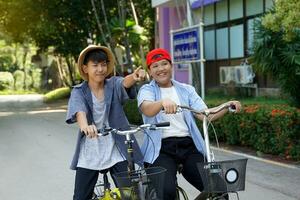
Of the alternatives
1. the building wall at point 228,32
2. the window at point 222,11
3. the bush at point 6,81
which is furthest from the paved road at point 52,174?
the bush at point 6,81

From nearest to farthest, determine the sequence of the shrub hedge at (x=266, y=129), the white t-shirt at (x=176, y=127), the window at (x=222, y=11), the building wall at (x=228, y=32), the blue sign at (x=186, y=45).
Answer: the white t-shirt at (x=176, y=127) → the shrub hedge at (x=266, y=129) → the blue sign at (x=186, y=45) → the building wall at (x=228, y=32) → the window at (x=222, y=11)

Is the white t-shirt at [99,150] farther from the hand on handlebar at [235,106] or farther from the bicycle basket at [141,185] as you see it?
the hand on handlebar at [235,106]

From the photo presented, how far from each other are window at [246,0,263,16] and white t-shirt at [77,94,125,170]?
11945 millimetres

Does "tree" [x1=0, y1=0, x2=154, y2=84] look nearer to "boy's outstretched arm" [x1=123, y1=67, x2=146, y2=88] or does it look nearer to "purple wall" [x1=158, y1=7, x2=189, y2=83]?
"purple wall" [x1=158, y1=7, x2=189, y2=83]

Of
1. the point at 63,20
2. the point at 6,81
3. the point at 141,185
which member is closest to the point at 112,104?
the point at 141,185

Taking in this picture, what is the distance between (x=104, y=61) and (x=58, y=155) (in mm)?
6376

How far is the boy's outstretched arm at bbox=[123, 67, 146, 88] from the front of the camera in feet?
13.3

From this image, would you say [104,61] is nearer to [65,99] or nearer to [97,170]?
[97,170]

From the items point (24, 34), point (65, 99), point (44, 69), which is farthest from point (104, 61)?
point (44, 69)

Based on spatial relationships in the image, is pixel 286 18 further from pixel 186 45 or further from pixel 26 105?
pixel 26 105

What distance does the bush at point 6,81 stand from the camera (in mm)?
47041

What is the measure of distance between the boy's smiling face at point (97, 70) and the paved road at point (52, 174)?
3022 millimetres

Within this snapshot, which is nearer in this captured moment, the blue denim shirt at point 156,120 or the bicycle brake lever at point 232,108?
the bicycle brake lever at point 232,108

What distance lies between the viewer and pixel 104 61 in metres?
4.36
